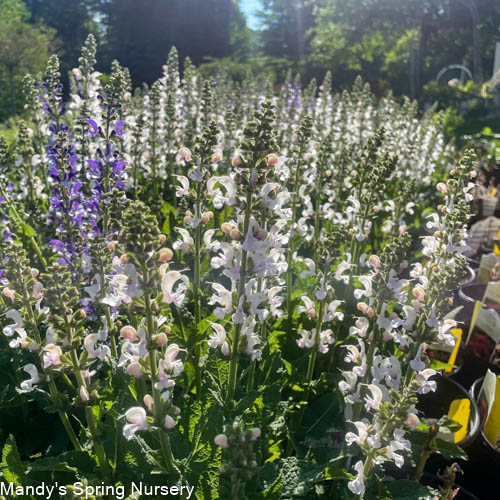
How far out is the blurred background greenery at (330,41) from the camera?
27.5m

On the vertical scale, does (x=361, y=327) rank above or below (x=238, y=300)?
below

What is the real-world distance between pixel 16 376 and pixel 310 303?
1.68 m

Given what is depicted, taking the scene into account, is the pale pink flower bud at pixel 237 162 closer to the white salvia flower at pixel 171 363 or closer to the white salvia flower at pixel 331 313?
the white salvia flower at pixel 171 363

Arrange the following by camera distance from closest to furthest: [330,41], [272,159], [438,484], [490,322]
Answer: [272,159]
[438,484]
[490,322]
[330,41]

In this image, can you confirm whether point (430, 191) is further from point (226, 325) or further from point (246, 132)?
point (246, 132)

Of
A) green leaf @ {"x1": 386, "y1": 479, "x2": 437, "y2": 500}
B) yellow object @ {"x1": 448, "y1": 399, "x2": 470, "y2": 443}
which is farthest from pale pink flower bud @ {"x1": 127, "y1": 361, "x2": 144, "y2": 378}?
yellow object @ {"x1": 448, "y1": 399, "x2": 470, "y2": 443}

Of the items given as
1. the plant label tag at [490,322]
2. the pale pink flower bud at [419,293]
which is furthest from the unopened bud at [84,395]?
the plant label tag at [490,322]

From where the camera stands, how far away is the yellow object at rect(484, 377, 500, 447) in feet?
8.20

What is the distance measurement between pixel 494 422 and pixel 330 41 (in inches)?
1476

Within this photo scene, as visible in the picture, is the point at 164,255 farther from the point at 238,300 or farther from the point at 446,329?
the point at 446,329

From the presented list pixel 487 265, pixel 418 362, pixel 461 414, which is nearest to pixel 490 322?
pixel 461 414

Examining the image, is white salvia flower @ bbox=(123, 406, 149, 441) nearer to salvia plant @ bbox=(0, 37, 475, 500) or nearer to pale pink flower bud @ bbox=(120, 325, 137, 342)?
salvia plant @ bbox=(0, 37, 475, 500)

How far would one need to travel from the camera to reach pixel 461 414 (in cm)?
271

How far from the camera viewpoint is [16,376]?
2545 millimetres
